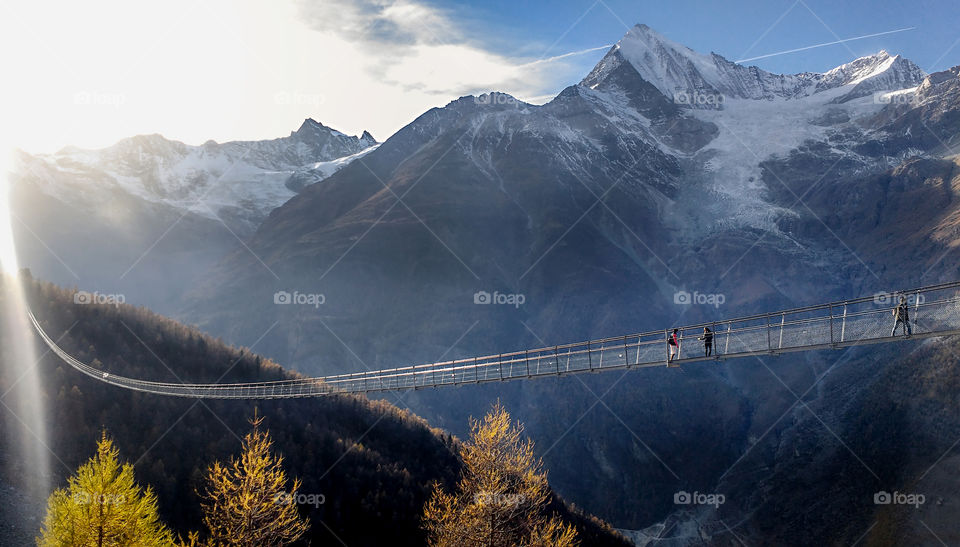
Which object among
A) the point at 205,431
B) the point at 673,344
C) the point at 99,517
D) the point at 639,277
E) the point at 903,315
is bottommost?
the point at 205,431

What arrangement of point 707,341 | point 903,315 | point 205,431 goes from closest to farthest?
point 903,315, point 707,341, point 205,431

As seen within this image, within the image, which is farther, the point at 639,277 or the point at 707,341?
the point at 639,277

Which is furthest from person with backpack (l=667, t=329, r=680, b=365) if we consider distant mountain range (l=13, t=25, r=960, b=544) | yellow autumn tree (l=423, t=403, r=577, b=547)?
distant mountain range (l=13, t=25, r=960, b=544)

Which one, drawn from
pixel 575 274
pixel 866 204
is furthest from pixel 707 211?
pixel 575 274

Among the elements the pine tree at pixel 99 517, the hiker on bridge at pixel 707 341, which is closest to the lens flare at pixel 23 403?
the pine tree at pixel 99 517

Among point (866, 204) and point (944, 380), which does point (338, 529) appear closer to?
point (944, 380)

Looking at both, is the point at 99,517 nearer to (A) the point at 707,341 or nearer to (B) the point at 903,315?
(A) the point at 707,341

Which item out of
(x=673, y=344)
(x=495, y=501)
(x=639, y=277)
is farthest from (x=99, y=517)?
(x=639, y=277)
